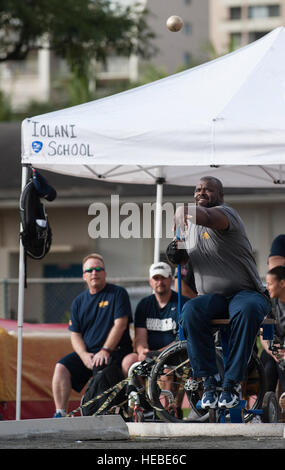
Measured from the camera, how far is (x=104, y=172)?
9.81m

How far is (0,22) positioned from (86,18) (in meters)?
2.00

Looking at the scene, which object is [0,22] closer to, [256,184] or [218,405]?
[256,184]

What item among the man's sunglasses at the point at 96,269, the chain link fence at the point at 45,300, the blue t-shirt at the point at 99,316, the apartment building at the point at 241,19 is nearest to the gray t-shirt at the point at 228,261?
the blue t-shirt at the point at 99,316

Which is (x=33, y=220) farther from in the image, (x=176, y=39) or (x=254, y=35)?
(x=254, y=35)

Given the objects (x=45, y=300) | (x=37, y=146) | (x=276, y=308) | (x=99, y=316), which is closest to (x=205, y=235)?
(x=276, y=308)

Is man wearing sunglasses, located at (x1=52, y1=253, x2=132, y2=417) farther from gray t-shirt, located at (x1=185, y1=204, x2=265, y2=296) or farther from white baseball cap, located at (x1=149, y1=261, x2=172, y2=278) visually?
gray t-shirt, located at (x1=185, y1=204, x2=265, y2=296)

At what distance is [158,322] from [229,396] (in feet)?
7.34

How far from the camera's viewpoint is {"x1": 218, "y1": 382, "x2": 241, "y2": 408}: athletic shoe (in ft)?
20.4

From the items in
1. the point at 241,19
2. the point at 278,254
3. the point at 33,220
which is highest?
the point at 241,19

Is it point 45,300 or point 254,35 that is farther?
point 254,35

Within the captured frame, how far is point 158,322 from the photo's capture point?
8.38 m

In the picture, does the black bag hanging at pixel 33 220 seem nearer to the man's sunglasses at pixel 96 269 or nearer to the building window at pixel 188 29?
the man's sunglasses at pixel 96 269

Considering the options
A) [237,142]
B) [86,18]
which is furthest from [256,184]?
[86,18]

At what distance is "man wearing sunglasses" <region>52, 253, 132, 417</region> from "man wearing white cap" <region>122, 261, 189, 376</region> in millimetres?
128
